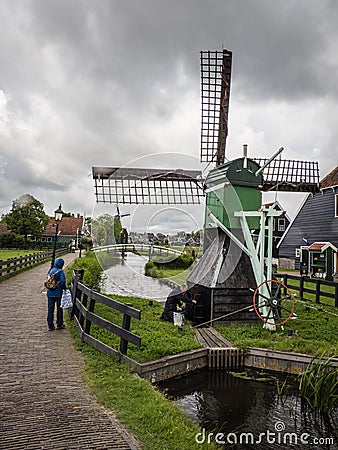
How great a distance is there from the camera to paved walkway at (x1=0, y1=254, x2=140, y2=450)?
394cm

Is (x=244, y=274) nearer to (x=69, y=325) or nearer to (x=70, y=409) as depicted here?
(x=69, y=325)

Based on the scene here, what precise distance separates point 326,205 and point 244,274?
53.6ft

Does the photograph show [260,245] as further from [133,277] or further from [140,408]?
[140,408]

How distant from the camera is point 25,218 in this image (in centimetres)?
5262

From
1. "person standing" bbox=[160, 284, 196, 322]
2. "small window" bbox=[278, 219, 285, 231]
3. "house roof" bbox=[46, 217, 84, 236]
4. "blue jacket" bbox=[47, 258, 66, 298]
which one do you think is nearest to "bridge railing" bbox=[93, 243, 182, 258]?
"blue jacket" bbox=[47, 258, 66, 298]

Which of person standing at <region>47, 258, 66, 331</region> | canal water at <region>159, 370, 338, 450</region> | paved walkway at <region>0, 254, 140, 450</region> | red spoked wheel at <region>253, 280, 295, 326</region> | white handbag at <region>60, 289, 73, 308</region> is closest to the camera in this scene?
paved walkway at <region>0, 254, 140, 450</region>

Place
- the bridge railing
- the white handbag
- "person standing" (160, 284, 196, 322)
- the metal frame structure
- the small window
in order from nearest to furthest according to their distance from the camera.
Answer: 1. the bridge railing
2. the white handbag
3. "person standing" (160, 284, 196, 322)
4. the metal frame structure
5. the small window

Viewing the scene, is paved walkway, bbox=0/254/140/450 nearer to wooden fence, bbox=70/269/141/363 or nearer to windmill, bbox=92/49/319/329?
wooden fence, bbox=70/269/141/363

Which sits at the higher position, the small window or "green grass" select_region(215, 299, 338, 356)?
the small window

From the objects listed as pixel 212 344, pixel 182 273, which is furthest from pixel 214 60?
pixel 212 344

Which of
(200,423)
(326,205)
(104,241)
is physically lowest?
(200,423)

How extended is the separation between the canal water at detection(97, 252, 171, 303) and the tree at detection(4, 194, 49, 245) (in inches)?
1838

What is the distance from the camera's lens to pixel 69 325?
909 centimetres

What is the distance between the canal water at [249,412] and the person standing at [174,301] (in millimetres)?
2097
